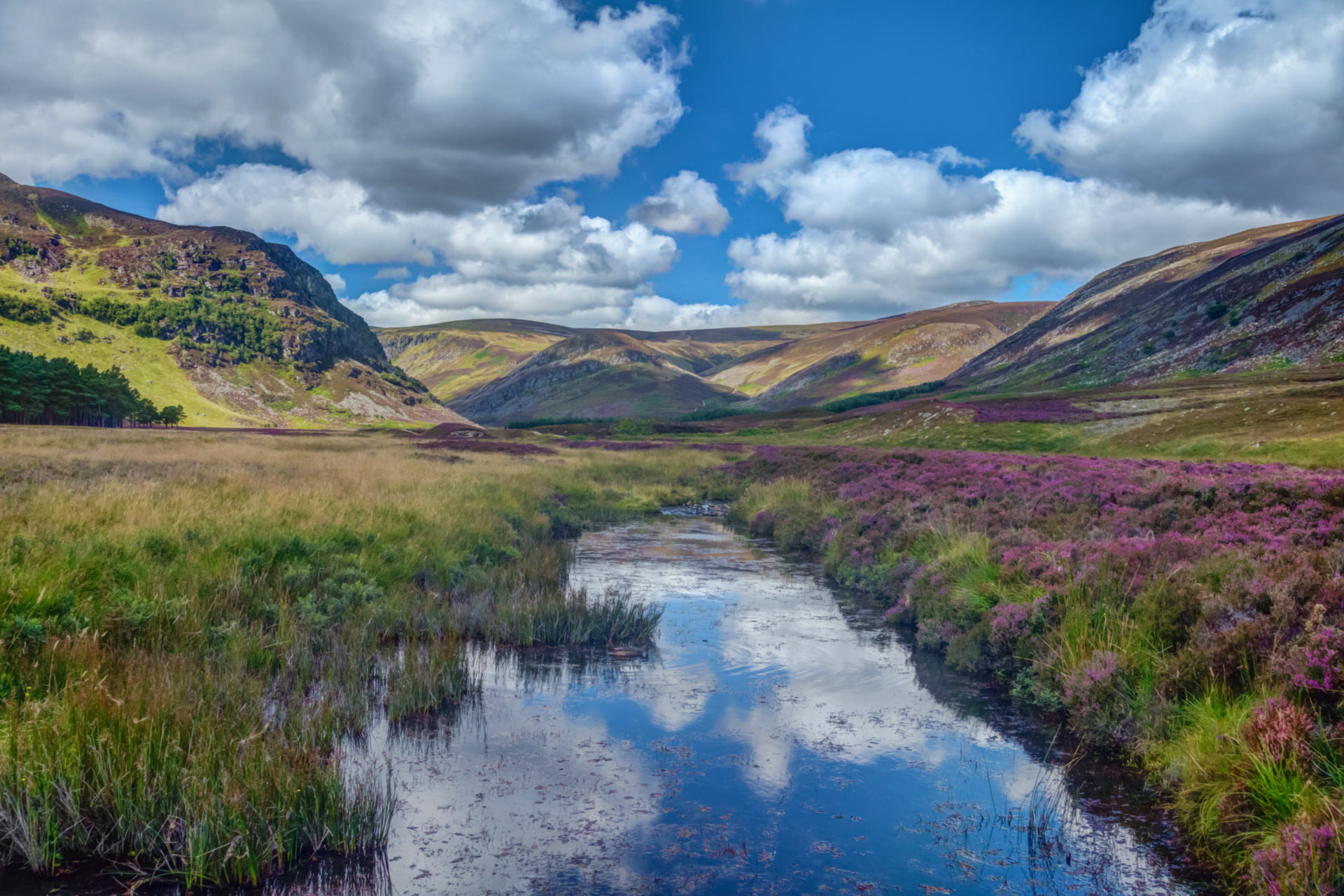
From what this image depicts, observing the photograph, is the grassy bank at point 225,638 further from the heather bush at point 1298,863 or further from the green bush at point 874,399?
the green bush at point 874,399

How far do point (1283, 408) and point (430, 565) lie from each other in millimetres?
41930

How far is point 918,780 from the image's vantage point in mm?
7582

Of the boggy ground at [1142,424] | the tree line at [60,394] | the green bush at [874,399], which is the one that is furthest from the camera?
the green bush at [874,399]

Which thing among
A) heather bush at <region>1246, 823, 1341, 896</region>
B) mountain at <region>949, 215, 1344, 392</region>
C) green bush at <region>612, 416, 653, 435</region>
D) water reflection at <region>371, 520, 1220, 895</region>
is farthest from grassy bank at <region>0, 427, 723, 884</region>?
mountain at <region>949, 215, 1344, 392</region>

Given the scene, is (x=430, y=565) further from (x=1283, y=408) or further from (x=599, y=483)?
(x=1283, y=408)

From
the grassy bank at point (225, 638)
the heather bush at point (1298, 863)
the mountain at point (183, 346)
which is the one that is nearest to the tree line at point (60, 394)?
the mountain at point (183, 346)

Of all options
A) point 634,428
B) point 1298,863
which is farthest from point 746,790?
point 634,428

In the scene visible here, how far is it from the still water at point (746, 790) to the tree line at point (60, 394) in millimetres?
83414

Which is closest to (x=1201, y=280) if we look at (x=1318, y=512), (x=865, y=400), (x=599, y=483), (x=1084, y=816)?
(x=865, y=400)

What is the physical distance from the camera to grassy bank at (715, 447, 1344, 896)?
229 inches

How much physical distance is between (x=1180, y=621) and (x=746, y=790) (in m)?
5.44

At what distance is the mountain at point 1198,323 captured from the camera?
6938cm

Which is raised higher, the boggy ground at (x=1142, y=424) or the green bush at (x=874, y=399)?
the green bush at (x=874, y=399)

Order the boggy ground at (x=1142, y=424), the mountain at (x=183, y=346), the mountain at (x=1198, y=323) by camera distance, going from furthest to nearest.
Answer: the mountain at (x=183, y=346) → the mountain at (x=1198, y=323) → the boggy ground at (x=1142, y=424)
